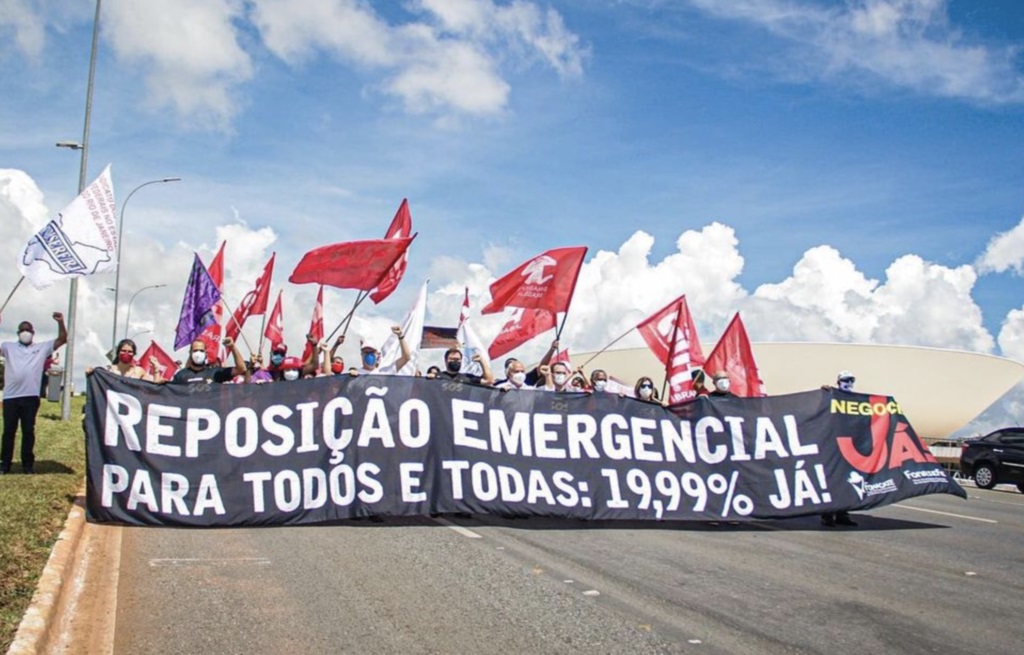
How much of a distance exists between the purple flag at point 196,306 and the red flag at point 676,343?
21.1 ft

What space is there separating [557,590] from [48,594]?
314 centimetres

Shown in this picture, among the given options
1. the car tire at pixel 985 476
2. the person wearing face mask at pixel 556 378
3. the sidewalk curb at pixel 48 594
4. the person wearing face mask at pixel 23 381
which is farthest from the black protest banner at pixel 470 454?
the car tire at pixel 985 476

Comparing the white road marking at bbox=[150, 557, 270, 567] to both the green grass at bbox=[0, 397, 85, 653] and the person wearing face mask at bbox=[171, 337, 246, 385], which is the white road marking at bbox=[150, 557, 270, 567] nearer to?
the green grass at bbox=[0, 397, 85, 653]

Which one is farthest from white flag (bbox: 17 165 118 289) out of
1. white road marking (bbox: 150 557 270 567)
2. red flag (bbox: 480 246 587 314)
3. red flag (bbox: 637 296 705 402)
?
red flag (bbox: 637 296 705 402)

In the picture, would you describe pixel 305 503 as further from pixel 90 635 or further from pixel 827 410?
pixel 827 410

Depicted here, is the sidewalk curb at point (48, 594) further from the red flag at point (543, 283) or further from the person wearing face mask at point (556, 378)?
the red flag at point (543, 283)

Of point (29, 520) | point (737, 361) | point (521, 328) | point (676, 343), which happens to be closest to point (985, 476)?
point (737, 361)

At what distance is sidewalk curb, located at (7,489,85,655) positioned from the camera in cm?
455

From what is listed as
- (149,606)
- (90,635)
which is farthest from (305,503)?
(90,635)

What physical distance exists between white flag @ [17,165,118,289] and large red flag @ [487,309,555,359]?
21.4 ft

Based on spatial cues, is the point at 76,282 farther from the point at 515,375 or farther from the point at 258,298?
the point at 515,375

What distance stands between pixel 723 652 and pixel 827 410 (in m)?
6.19

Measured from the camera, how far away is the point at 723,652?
4977 millimetres

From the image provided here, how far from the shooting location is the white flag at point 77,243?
10188 millimetres
